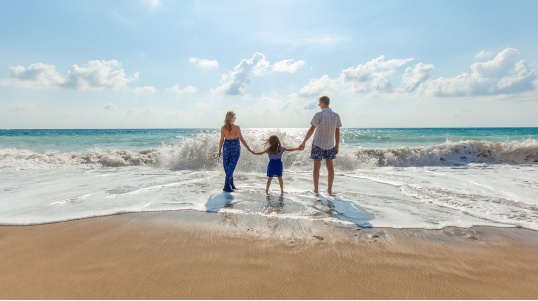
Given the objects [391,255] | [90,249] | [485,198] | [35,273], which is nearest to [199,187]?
[90,249]

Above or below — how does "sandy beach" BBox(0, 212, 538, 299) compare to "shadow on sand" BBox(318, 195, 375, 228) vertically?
above

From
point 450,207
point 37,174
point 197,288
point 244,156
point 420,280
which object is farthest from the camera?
point 244,156

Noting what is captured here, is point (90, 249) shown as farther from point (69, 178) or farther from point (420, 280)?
point (69, 178)

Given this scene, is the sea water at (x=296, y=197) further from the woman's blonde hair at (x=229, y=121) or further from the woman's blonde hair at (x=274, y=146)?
the woman's blonde hair at (x=229, y=121)

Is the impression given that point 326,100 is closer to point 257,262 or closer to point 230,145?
point 230,145

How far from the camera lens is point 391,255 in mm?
2883

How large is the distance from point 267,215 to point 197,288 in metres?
2.19

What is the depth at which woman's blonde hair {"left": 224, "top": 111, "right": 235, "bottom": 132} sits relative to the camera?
6.24 metres

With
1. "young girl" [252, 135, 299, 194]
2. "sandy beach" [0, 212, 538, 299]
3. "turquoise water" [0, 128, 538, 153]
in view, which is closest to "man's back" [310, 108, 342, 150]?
"young girl" [252, 135, 299, 194]

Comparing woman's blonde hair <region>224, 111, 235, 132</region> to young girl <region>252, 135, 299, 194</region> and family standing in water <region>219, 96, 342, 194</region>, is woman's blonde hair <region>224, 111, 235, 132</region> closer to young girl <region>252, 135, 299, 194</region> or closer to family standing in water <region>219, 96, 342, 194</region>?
family standing in water <region>219, 96, 342, 194</region>

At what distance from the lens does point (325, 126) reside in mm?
5969

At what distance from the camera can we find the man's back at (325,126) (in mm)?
5953

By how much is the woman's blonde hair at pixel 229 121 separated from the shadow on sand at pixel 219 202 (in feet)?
4.87

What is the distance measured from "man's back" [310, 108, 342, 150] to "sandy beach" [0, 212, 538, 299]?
247 centimetres
